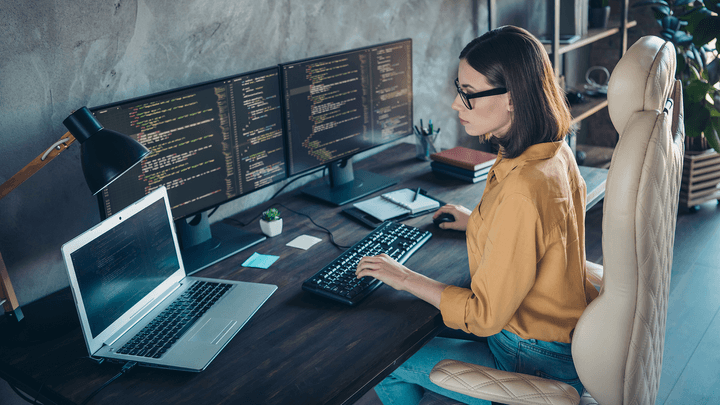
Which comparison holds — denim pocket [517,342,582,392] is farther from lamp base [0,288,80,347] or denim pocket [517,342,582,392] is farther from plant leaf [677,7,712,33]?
plant leaf [677,7,712,33]

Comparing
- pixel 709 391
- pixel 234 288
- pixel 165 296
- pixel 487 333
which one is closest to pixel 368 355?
pixel 487 333

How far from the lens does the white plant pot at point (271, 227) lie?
180 cm

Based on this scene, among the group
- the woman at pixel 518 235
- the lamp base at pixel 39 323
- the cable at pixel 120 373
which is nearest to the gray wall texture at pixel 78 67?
the lamp base at pixel 39 323

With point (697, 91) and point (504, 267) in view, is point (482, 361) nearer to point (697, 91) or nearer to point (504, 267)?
point (504, 267)

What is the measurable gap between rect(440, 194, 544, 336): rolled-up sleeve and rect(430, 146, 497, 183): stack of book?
86 centimetres

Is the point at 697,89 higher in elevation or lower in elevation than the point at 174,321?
higher

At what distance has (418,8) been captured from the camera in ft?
8.82

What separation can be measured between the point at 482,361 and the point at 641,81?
765 millimetres

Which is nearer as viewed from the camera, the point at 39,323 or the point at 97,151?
the point at 97,151

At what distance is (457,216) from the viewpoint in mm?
1778

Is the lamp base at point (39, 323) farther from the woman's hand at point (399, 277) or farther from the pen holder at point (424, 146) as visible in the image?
the pen holder at point (424, 146)

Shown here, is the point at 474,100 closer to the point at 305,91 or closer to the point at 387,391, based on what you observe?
the point at 305,91

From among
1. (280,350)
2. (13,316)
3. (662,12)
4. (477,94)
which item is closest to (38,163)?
(13,316)

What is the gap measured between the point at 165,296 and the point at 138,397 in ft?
1.13
